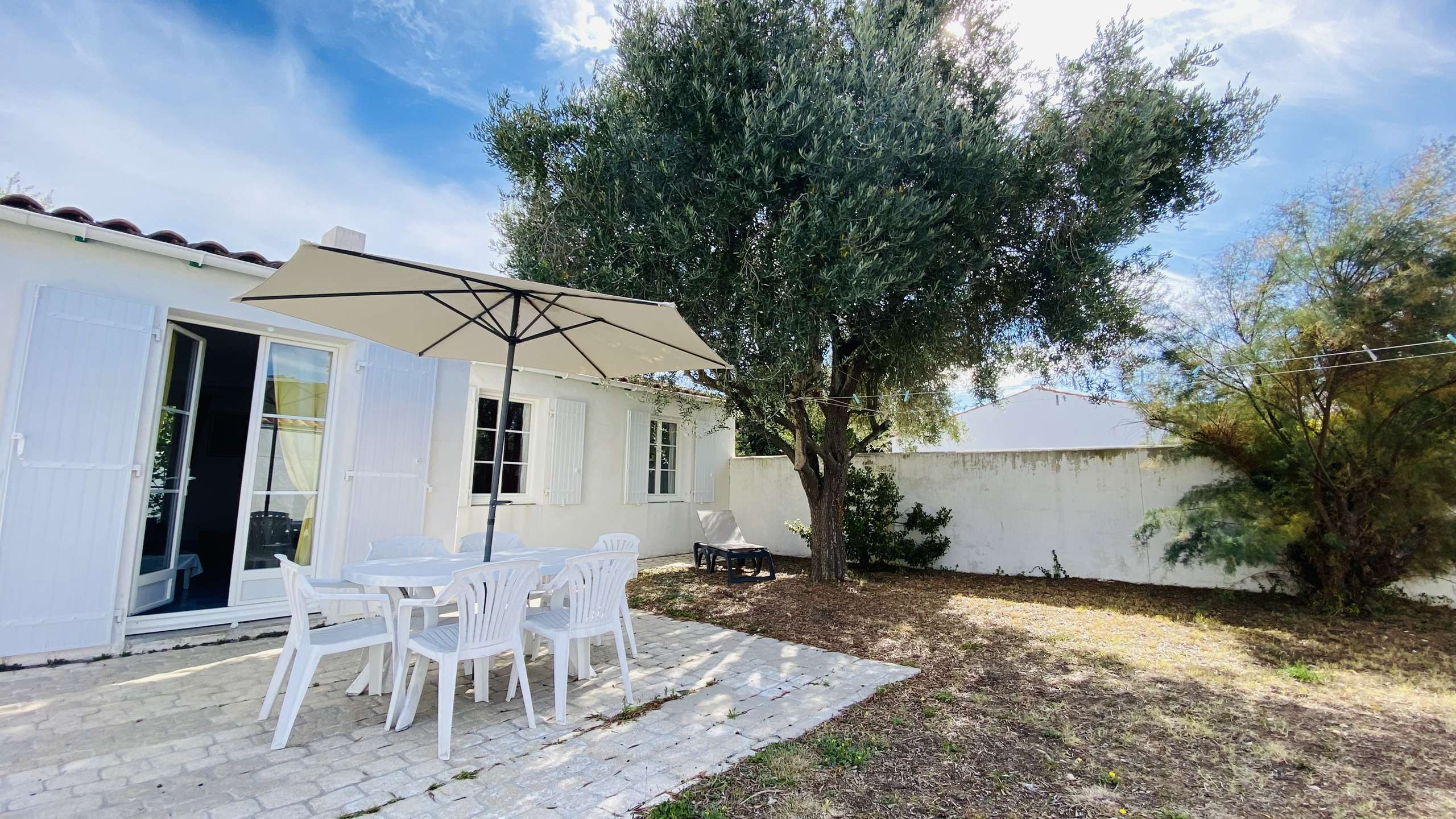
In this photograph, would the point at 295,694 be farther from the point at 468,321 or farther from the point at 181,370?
the point at 181,370

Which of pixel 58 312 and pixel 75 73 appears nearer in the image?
pixel 58 312

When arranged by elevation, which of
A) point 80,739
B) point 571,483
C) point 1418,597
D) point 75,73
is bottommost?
point 80,739

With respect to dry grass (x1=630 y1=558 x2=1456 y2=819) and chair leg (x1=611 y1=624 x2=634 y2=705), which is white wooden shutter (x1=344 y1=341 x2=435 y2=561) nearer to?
dry grass (x1=630 y1=558 x2=1456 y2=819)

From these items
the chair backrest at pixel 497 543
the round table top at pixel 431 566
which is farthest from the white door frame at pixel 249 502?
the round table top at pixel 431 566

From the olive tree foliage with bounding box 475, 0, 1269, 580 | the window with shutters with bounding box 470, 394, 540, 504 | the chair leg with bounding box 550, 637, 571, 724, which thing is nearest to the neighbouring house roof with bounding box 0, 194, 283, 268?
the olive tree foliage with bounding box 475, 0, 1269, 580

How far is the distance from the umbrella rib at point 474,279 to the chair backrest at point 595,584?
1.31 meters

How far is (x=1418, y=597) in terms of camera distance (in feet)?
17.5

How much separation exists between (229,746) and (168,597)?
3.19m

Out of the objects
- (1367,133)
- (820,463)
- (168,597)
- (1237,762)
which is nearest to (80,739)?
(168,597)

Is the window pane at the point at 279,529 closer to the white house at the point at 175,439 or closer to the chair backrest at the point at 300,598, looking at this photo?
the white house at the point at 175,439

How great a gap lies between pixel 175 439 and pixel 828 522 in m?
6.20

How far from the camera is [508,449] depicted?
785 cm

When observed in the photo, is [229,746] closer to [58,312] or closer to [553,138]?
[58,312]

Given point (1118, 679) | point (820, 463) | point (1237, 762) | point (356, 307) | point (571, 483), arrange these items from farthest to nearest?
point (571, 483), point (820, 463), point (1118, 679), point (356, 307), point (1237, 762)
